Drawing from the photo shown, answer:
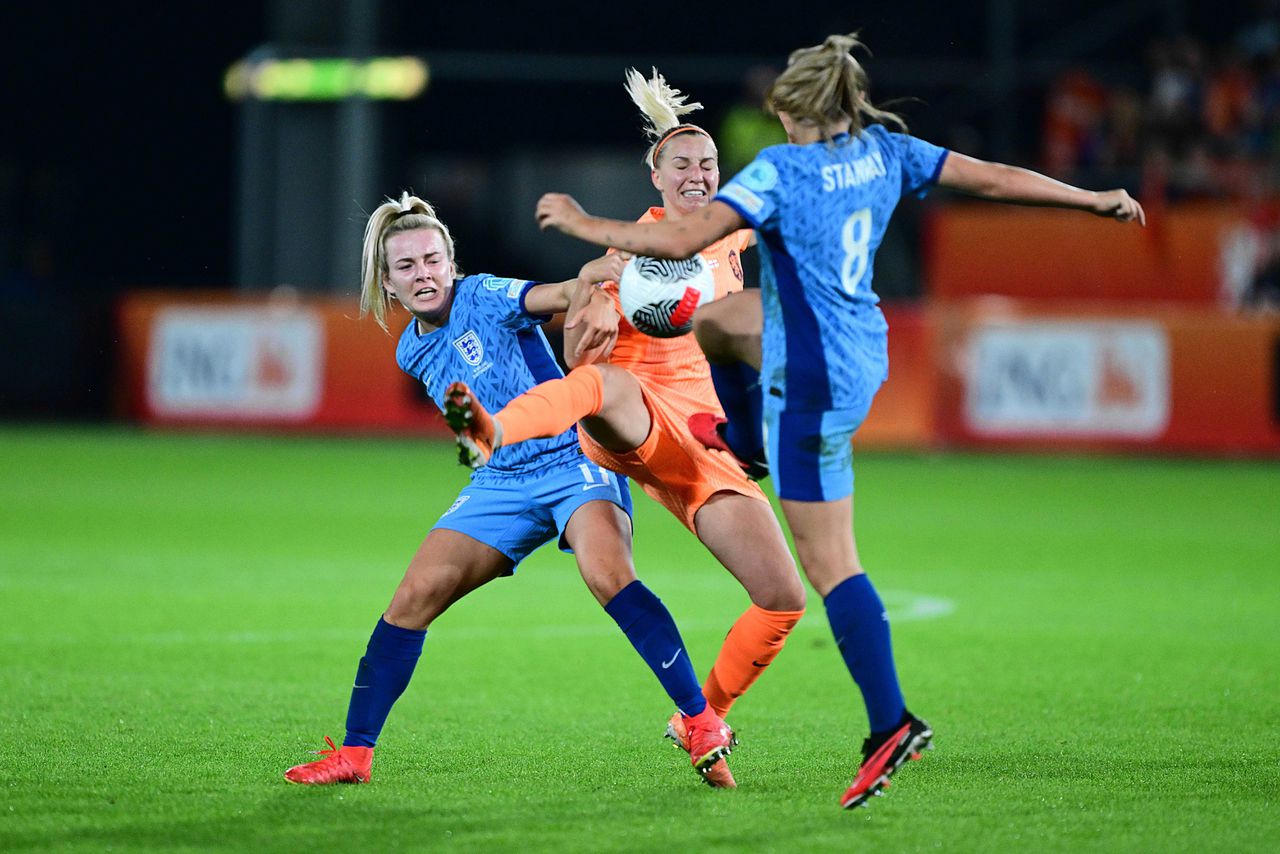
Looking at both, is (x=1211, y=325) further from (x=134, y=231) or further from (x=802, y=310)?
(x=134, y=231)

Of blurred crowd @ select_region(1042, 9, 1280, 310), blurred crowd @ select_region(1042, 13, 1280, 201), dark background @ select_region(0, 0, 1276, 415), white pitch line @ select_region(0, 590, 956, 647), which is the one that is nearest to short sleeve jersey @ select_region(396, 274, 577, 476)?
white pitch line @ select_region(0, 590, 956, 647)

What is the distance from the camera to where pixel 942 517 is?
12258mm

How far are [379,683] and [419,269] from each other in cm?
120

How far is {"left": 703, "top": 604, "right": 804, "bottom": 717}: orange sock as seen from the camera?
5238 mm

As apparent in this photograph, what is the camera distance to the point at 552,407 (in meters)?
4.70

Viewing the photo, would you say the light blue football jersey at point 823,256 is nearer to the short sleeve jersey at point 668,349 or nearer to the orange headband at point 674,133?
the short sleeve jersey at point 668,349

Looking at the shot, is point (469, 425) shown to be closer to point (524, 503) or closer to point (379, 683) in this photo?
point (524, 503)

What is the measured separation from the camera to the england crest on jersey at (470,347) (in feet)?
16.9

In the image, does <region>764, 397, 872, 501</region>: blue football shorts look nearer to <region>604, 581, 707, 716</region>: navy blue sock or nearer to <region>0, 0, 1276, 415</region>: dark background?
<region>604, 581, 707, 716</region>: navy blue sock

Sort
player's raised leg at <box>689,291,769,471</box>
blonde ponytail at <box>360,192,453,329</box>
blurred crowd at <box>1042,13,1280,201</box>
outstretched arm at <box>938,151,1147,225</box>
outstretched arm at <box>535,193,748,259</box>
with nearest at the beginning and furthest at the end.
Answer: outstretched arm at <box>535,193,748,259</box>
outstretched arm at <box>938,151,1147,225</box>
player's raised leg at <box>689,291,769,471</box>
blonde ponytail at <box>360,192,453,329</box>
blurred crowd at <box>1042,13,1280,201</box>

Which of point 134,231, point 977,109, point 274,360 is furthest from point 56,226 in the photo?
point 977,109

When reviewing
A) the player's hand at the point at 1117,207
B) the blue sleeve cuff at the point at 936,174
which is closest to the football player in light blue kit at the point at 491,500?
the blue sleeve cuff at the point at 936,174

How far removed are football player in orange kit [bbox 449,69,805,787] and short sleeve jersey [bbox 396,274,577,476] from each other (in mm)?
155

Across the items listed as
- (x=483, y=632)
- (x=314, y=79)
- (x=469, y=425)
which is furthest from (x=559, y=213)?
(x=314, y=79)
